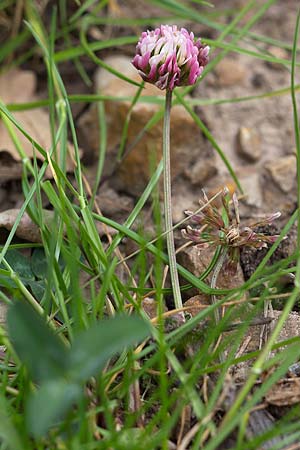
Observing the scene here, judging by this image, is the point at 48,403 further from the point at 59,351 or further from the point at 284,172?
the point at 284,172

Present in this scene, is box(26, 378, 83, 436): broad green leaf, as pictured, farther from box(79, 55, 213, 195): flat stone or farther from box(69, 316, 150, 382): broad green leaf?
box(79, 55, 213, 195): flat stone

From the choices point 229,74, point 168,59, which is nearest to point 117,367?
point 168,59

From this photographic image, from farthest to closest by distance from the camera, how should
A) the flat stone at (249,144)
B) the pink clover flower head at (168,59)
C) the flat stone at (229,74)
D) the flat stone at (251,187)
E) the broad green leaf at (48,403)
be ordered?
the flat stone at (229,74) → the flat stone at (249,144) → the flat stone at (251,187) → the pink clover flower head at (168,59) → the broad green leaf at (48,403)

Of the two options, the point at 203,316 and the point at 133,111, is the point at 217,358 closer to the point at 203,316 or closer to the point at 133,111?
the point at 203,316

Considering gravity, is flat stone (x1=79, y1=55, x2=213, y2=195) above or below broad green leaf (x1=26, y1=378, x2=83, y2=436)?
above

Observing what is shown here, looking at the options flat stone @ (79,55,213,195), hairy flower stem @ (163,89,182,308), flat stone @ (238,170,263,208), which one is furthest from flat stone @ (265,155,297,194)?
hairy flower stem @ (163,89,182,308)

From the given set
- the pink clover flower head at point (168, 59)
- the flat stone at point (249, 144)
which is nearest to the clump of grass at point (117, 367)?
the pink clover flower head at point (168, 59)

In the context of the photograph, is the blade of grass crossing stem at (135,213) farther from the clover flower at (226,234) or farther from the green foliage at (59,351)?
the green foliage at (59,351)
